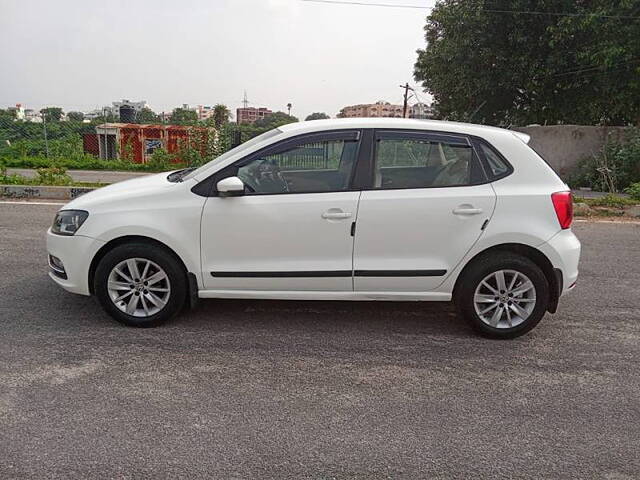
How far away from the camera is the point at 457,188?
4164 mm

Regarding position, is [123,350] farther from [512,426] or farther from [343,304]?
[512,426]

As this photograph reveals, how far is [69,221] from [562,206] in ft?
13.0

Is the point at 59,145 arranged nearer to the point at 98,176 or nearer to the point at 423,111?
the point at 98,176

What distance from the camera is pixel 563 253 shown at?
417 cm

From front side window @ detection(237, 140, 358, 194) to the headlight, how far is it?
52.0 inches

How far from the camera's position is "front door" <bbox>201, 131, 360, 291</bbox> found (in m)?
4.11

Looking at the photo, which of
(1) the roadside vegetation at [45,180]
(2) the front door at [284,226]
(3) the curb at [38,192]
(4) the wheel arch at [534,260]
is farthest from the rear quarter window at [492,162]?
(1) the roadside vegetation at [45,180]

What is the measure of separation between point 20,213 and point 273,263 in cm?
674

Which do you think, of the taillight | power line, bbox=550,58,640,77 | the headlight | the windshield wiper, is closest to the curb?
the windshield wiper

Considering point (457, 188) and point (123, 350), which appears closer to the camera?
point (123, 350)

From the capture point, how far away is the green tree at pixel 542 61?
17047mm

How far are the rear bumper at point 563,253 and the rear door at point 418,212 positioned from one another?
552 millimetres

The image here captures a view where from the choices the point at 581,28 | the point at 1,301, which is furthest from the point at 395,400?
the point at 581,28

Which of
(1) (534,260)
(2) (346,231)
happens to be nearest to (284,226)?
(2) (346,231)
